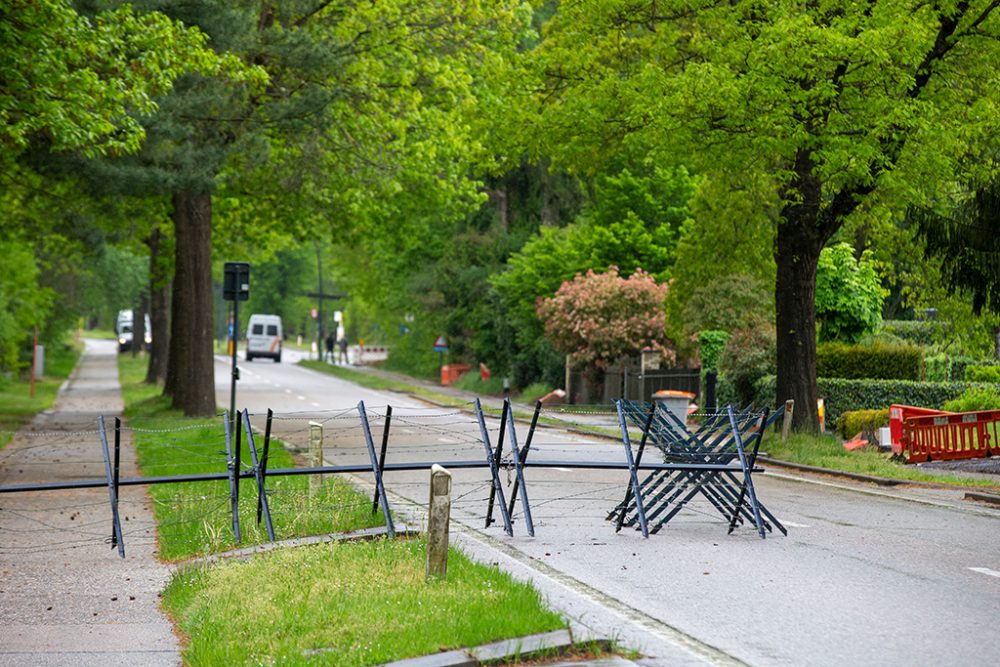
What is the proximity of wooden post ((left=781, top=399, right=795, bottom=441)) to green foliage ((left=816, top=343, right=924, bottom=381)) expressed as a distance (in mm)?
6731

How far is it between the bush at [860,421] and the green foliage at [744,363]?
13.8ft

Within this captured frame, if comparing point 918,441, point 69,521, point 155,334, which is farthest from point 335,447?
point 155,334

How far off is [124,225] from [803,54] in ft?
66.4

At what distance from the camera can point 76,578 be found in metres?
11.4

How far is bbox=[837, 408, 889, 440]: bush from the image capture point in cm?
2573

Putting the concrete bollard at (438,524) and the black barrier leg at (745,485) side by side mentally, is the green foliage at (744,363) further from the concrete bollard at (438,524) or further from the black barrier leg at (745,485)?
the concrete bollard at (438,524)

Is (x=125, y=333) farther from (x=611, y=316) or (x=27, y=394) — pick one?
(x=611, y=316)

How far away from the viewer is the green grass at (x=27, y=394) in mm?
30547

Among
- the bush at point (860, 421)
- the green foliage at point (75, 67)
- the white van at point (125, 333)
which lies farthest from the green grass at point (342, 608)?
the white van at point (125, 333)

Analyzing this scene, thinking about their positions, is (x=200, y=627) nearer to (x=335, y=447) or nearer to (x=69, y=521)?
(x=69, y=521)

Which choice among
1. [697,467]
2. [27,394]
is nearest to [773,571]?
[697,467]

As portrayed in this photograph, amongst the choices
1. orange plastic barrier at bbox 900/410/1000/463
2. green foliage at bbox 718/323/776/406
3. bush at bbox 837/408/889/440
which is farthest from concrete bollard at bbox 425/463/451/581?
green foliage at bbox 718/323/776/406

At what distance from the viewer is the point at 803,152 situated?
→ 23250 mm

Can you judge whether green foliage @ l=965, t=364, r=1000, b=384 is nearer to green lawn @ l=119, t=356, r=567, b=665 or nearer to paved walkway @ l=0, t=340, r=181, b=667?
paved walkway @ l=0, t=340, r=181, b=667
